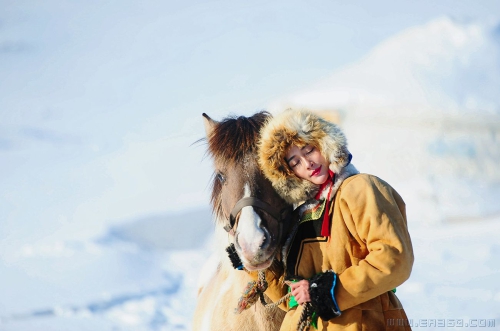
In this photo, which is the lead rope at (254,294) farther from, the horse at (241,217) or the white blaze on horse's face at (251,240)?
the white blaze on horse's face at (251,240)

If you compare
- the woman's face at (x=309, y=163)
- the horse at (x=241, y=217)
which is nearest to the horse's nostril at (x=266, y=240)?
the horse at (x=241, y=217)

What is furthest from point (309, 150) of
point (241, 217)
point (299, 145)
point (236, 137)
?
point (236, 137)

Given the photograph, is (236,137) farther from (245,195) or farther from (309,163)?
(309,163)

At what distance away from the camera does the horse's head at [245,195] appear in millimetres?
2346

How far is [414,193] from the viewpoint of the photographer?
13.8 metres

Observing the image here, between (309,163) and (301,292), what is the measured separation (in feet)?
1.69

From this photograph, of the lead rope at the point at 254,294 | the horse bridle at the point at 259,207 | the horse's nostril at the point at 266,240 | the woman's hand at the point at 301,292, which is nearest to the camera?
the woman's hand at the point at 301,292

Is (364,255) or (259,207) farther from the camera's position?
(259,207)

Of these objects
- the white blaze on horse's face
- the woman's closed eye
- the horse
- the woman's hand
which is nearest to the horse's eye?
the horse

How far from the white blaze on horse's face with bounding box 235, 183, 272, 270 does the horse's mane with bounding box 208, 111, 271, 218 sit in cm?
39

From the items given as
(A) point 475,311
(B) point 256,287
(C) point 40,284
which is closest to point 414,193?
(A) point 475,311

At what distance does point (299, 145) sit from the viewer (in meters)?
2.41

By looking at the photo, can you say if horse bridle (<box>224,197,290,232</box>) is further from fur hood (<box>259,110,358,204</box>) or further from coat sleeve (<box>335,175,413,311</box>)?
coat sleeve (<box>335,175,413,311</box>)

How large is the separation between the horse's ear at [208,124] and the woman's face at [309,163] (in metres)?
0.70
